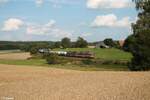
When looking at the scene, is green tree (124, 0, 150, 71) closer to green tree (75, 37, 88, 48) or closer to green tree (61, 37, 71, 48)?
green tree (75, 37, 88, 48)

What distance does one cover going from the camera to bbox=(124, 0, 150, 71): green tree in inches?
2254

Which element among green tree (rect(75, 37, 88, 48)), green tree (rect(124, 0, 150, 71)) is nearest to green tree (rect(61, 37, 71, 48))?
green tree (rect(75, 37, 88, 48))

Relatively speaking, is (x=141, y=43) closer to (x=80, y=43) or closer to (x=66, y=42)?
(x=80, y=43)

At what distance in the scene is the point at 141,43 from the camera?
59031 millimetres

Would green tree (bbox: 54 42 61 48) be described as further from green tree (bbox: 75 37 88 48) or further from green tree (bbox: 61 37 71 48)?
green tree (bbox: 75 37 88 48)

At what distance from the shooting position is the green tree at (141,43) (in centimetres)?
5725

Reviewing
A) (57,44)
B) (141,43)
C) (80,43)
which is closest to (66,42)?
(57,44)

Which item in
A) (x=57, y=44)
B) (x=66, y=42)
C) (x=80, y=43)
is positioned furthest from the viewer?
(x=57, y=44)

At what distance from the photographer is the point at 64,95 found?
72.1 ft

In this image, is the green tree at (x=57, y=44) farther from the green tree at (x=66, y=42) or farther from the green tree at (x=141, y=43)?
the green tree at (x=141, y=43)

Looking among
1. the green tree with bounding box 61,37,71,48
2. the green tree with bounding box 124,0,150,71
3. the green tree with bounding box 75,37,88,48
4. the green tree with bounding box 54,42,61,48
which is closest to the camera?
the green tree with bounding box 124,0,150,71

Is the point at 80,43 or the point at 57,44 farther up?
the point at 80,43

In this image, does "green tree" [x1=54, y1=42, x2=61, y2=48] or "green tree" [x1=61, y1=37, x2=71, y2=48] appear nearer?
"green tree" [x1=61, y1=37, x2=71, y2=48]

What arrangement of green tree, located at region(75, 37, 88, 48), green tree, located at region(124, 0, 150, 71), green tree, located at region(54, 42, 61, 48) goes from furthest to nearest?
green tree, located at region(54, 42, 61, 48)
green tree, located at region(75, 37, 88, 48)
green tree, located at region(124, 0, 150, 71)
